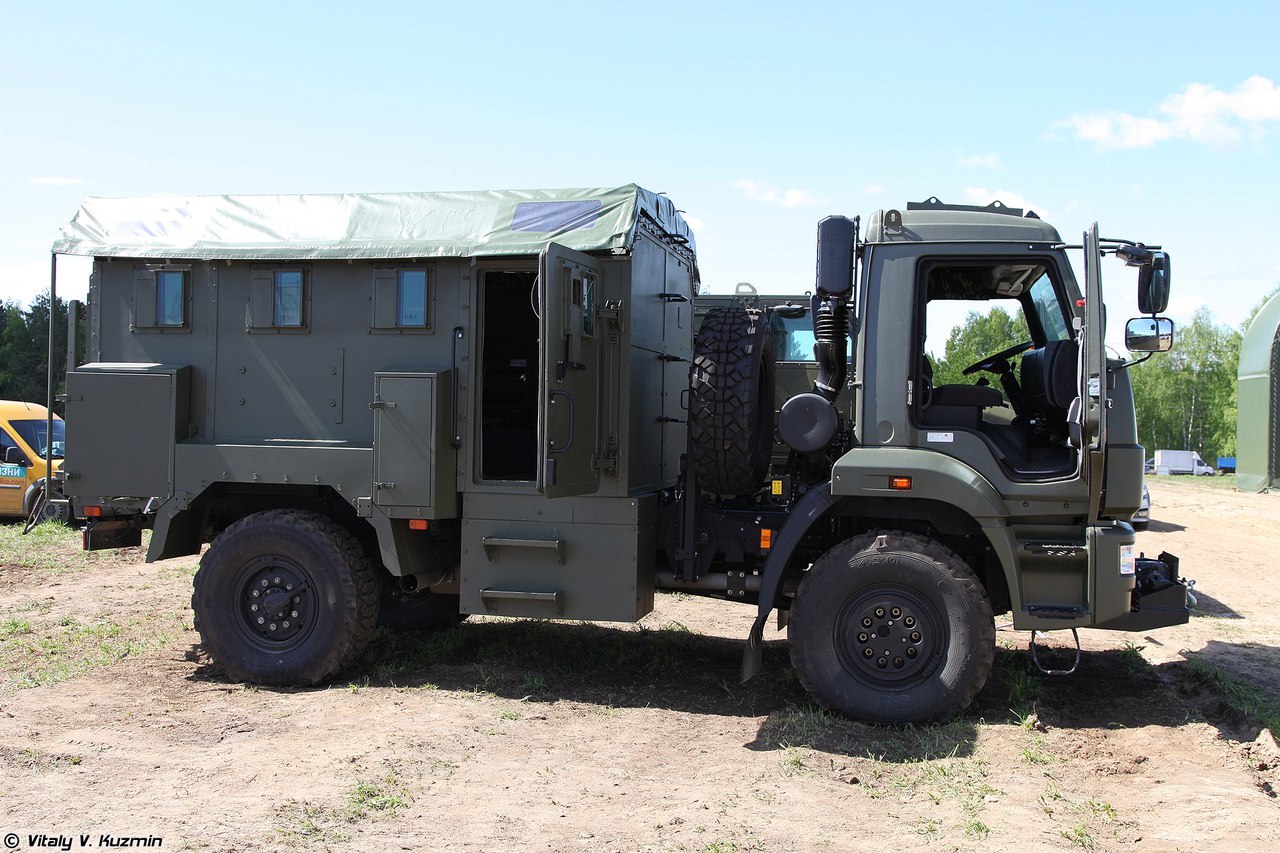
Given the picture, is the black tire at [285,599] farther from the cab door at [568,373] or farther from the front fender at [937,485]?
the front fender at [937,485]

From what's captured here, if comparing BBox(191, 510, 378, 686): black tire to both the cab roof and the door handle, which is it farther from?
the cab roof

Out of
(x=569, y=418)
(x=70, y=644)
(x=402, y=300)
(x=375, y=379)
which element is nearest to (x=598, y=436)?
(x=569, y=418)

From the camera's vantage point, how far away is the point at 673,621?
9.23 m

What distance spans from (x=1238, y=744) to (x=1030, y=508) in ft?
5.36

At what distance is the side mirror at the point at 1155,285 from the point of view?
529cm

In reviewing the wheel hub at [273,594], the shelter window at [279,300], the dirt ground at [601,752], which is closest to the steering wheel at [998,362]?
the dirt ground at [601,752]

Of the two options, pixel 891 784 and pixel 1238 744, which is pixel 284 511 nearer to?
pixel 891 784

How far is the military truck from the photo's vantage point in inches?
227

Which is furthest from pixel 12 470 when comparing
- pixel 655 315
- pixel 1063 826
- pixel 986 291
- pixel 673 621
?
pixel 1063 826

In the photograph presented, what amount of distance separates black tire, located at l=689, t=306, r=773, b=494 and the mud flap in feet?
1.43

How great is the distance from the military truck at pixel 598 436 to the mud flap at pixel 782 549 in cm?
2

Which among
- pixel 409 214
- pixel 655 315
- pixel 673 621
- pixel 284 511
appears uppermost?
pixel 409 214

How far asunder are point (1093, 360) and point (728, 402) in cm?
203

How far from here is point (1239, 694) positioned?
6391mm
